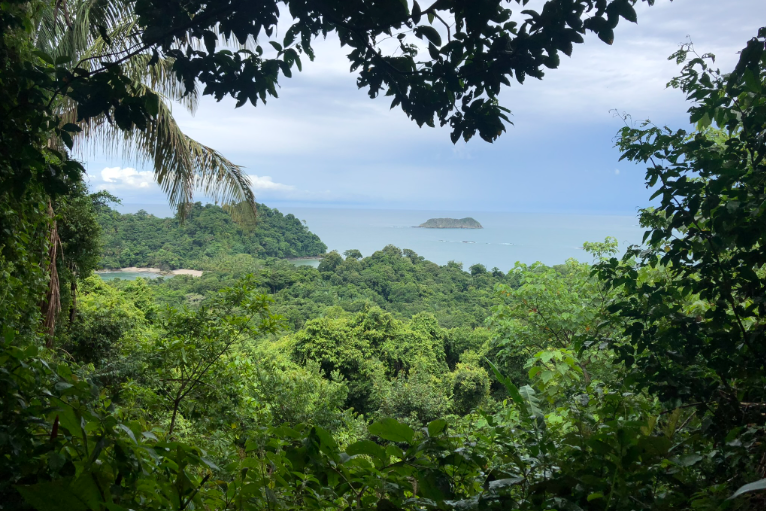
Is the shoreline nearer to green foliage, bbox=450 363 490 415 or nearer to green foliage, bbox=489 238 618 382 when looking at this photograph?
green foliage, bbox=450 363 490 415

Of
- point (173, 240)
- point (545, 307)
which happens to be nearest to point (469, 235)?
point (173, 240)

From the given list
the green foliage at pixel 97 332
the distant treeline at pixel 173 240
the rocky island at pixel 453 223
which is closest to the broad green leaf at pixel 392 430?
the green foliage at pixel 97 332

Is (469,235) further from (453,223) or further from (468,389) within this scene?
(468,389)

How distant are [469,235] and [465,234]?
0.58m

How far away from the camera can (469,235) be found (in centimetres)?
3881

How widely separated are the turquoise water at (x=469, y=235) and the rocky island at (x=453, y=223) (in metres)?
0.60

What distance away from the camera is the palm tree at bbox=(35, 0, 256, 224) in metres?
4.38

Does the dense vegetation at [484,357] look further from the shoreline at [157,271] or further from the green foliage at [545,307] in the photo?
the shoreline at [157,271]

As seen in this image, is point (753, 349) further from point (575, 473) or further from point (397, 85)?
point (397, 85)

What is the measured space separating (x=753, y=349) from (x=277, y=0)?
150cm

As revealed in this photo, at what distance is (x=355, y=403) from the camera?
1070cm

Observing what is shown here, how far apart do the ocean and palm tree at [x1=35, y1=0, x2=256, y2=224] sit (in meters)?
16.9

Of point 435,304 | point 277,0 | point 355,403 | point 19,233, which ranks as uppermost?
point 277,0

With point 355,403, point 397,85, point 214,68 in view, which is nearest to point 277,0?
point 214,68
